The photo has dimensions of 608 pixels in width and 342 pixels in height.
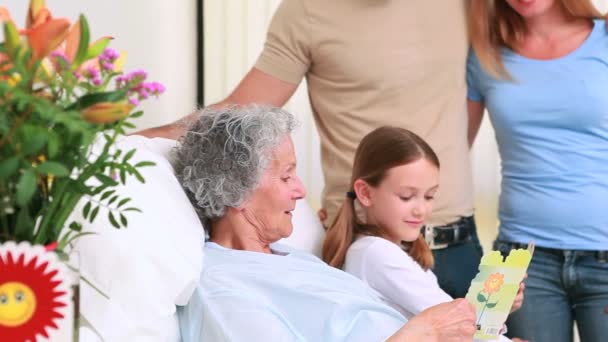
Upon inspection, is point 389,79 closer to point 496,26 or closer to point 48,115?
point 496,26

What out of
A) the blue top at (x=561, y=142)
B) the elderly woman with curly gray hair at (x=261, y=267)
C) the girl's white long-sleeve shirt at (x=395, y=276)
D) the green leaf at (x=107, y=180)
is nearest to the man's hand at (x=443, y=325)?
the elderly woman with curly gray hair at (x=261, y=267)

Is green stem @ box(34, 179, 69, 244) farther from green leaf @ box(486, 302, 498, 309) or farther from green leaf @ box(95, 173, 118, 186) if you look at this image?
green leaf @ box(486, 302, 498, 309)

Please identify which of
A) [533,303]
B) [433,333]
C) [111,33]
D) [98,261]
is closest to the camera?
[98,261]

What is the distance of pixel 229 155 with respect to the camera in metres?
1.98

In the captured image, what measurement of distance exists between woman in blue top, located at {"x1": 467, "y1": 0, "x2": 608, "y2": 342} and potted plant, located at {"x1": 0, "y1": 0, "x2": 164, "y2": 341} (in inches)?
58.8

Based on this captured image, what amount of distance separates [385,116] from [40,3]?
146 centimetres

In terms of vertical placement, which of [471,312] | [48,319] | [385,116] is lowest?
[471,312]

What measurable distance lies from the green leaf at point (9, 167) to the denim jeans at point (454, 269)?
1548mm

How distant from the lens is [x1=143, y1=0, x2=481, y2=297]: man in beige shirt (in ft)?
8.02

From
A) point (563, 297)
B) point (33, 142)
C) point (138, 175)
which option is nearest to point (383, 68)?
point (563, 297)

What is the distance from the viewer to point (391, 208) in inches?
84.8

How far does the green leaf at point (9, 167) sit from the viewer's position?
101cm

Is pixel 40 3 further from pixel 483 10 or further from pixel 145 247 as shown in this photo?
pixel 483 10

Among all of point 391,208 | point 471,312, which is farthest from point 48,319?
point 391,208
